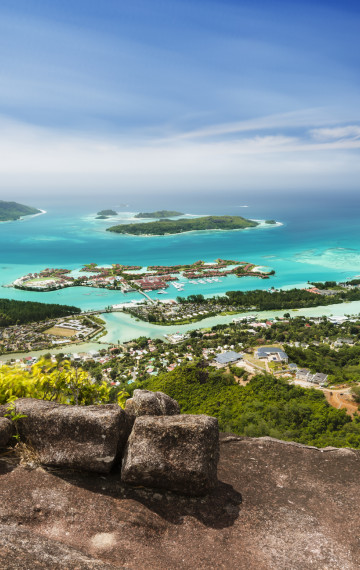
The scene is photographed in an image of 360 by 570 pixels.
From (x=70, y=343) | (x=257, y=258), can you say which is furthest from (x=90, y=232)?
(x=70, y=343)

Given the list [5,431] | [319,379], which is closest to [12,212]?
[319,379]

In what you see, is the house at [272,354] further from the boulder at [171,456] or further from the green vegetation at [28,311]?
the green vegetation at [28,311]

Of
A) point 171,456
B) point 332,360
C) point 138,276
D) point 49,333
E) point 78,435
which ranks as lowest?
point 49,333

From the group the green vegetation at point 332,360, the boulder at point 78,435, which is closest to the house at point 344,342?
the green vegetation at point 332,360

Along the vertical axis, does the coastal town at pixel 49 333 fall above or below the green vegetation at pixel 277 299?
below

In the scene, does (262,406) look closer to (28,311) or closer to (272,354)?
(272,354)

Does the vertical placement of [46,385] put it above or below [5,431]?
above

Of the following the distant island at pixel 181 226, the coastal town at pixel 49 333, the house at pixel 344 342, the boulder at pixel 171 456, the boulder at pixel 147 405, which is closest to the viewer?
the boulder at pixel 171 456

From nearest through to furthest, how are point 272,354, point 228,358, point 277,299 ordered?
point 272,354
point 228,358
point 277,299
